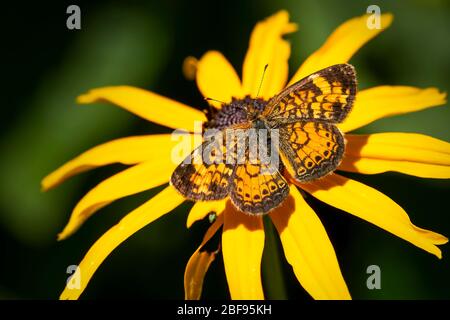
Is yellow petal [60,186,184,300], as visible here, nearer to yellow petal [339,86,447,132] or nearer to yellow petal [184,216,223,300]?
yellow petal [184,216,223,300]

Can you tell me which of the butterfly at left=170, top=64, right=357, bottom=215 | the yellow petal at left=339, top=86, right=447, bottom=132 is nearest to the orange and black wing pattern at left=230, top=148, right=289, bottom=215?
the butterfly at left=170, top=64, right=357, bottom=215

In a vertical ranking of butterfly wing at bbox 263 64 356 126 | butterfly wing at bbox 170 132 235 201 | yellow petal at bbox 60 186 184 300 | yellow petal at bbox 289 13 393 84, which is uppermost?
yellow petal at bbox 289 13 393 84

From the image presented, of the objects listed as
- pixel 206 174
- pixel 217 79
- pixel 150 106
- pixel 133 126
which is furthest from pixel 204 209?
pixel 133 126

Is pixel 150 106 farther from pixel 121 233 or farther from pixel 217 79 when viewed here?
pixel 121 233

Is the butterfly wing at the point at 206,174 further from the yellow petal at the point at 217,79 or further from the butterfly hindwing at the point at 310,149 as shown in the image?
the yellow petal at the point at 217,79

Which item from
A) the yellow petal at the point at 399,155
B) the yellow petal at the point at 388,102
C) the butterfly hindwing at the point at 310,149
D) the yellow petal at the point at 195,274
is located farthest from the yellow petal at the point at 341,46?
the yellow petal at the point at 195,274

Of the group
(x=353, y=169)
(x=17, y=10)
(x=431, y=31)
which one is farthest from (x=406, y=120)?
(x=17, y=10)
